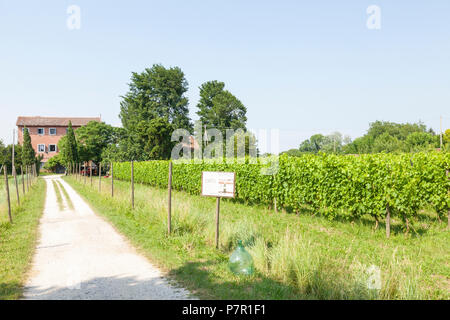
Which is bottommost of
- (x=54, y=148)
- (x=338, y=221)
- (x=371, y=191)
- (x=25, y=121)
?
(x=338, y=221)

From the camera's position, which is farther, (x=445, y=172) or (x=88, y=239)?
(x=445, y=172)

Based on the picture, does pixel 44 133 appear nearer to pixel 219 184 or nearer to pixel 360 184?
pixel 219 184

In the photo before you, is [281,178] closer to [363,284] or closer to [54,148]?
[363,284]

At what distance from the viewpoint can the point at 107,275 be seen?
5.66m

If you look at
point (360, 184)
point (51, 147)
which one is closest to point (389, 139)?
point (360, 184)

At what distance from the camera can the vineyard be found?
935 cm

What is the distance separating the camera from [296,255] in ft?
17.9

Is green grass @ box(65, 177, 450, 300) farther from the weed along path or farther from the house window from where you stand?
the house window

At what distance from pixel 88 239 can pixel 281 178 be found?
8.06 m

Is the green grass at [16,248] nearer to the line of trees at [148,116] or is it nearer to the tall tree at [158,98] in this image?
the line of trees at [148,116]

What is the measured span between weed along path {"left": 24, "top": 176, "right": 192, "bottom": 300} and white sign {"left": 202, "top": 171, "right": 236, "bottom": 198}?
7.16 feet

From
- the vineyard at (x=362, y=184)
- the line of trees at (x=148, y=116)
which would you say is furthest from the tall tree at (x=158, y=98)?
the vineyard at (x=362, y=184)

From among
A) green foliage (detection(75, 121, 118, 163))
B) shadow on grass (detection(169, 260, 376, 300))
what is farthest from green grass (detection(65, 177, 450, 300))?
green foliage (detection(75, 121, 118, 163))
